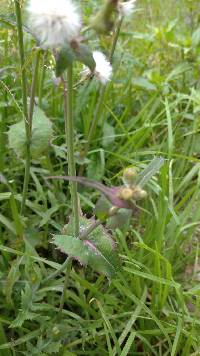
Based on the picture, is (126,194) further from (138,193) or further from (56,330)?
(56,330)

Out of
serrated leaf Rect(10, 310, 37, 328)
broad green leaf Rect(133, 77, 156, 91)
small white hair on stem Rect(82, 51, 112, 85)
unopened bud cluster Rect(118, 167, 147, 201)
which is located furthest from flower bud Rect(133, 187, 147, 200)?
broad green leaf Rect(133, 77, 156, 91)

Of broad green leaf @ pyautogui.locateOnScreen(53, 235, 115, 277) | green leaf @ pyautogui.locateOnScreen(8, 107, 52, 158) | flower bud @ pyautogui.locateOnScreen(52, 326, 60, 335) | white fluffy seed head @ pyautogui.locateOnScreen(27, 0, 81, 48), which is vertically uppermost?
white fluffy seed head @ pyautogui.locateOnScreen(27, 0, 81, 48)

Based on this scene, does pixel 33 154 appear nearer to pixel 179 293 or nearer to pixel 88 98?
pixel 179 293

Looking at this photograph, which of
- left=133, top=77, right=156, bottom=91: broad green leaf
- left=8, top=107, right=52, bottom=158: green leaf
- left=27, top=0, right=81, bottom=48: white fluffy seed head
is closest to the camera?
left=27, top=0, right=81, bottom=48: white fluffy seed head

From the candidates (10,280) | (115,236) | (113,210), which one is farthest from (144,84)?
(113,210)

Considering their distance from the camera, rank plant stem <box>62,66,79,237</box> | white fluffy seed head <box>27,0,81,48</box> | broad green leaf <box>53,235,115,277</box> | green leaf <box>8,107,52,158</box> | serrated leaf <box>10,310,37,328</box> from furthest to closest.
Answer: green leaf <box>8,107,52,158</box> → serrated leaf <box>10,310,37,328</box> → broad green leaf <box>53,235,115,277</box> → plant stem <box>62,66,79,237</box> → white fluffy seed head <box>27,0,81,48</box>

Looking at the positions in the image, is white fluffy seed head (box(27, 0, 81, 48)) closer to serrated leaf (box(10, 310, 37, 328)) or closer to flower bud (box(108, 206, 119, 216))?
flower bud (box(108, 206, 119, 216))
